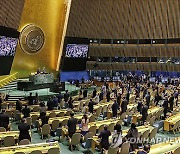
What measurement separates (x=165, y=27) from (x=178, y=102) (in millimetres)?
15280

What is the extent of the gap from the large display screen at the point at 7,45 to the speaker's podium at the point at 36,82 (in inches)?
98.9

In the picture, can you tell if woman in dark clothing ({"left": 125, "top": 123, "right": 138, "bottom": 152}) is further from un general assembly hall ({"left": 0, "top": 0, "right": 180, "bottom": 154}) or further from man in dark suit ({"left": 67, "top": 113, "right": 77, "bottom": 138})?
un general assembly hall ({"left": 0, "top": 0, "right": 180, "bottom": 154})

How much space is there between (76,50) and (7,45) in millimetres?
10360

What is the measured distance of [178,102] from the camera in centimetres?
2128

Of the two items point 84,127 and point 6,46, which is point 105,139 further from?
point 6,46

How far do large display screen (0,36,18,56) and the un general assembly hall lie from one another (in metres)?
0.08

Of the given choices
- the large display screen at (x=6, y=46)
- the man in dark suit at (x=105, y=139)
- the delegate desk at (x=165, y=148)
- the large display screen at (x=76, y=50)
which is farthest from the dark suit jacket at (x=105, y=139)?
the large display screen at (x=76, y=50)

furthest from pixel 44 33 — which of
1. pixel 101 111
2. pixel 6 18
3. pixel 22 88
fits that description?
pixel 101 111

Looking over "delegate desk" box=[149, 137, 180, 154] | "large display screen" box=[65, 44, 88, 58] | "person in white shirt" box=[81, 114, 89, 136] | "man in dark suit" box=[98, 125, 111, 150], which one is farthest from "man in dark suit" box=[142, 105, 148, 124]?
"large display screen" box=[65, 44, 88, 58]

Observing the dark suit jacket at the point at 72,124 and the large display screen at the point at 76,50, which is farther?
the large display screen at the point at 76,50

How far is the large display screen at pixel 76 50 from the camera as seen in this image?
3161 cm

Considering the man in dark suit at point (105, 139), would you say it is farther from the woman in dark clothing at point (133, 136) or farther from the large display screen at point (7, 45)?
the large display screen at point (7, 45)

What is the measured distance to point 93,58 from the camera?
38.5m

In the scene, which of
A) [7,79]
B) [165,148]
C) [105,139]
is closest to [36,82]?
[7,79]
